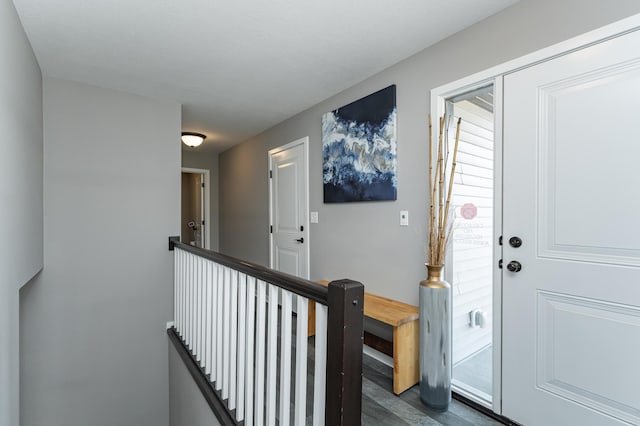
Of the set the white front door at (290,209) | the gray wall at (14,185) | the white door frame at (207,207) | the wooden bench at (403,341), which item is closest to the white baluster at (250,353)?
the wooden bench at (403,341)

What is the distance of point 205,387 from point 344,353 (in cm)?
144

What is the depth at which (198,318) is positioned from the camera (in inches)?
88.0

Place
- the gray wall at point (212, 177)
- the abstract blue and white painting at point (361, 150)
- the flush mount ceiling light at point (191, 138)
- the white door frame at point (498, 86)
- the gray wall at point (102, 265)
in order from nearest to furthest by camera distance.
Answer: the white door frame at point (498, 86) → the abstract blue and white painting at point (361, 150) → the gray wall at point (102, 265) → the flush mount ceiling light at point (191, 138) → the gray wall at point (212, 177)

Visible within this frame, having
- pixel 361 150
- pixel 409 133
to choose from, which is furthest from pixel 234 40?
pixel 409 133

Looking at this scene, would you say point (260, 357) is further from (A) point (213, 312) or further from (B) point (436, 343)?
(B) point (436, 343)

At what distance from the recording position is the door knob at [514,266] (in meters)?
1.74

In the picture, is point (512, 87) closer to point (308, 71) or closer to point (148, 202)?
point (308, 71)

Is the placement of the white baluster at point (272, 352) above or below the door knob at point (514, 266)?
below

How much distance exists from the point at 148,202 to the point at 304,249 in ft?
5.33

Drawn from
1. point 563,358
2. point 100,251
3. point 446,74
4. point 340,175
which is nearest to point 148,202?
point 100,251

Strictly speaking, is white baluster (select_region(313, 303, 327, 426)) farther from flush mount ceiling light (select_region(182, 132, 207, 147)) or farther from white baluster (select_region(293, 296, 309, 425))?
flush mount ceiling light (select_region(182, 132, 207, 147))

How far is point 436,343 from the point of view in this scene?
75.7 inches

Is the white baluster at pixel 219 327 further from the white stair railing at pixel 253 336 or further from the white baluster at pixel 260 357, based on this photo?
the white baluster at pixel 260 357

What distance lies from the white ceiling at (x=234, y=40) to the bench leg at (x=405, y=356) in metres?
1.90
